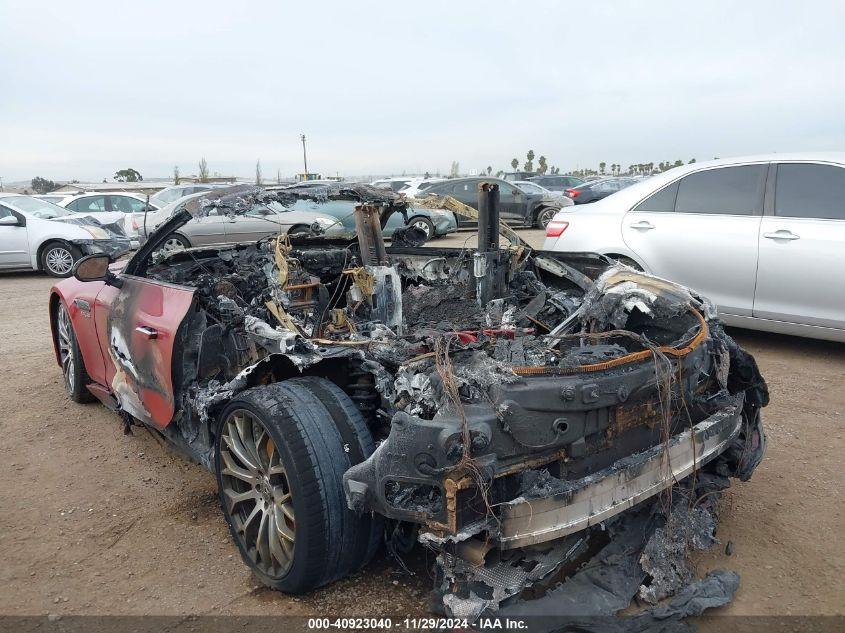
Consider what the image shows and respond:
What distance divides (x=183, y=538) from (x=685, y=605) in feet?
6.97

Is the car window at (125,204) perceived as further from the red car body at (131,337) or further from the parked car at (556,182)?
the parked car at (556,182)

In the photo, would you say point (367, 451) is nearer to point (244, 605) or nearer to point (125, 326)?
point (244, 605)

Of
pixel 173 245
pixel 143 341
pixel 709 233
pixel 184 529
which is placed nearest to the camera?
pixel 184 529

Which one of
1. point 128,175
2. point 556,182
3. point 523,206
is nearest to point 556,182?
point 556,182

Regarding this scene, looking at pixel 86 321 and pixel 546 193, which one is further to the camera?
pixel 546 193

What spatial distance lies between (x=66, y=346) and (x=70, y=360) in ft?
0.68

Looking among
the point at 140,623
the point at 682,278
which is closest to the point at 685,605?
the point at 140,623

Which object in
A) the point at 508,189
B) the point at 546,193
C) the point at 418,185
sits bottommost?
the point at 546,193

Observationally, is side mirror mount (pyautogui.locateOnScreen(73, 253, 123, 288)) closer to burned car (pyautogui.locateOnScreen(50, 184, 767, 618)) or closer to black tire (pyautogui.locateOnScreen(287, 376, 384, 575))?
burned car (pyautogui.locateOnScreen(50, 184, 767, 618))

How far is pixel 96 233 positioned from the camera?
10.9 metres

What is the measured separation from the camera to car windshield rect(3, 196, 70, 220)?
35.3ft

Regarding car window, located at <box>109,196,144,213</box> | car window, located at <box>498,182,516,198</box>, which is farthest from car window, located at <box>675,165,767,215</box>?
car window, located at <box>109,196,144,213</box>

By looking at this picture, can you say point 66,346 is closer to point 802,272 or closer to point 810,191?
point 802,272

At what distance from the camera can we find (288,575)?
7.47 feet
